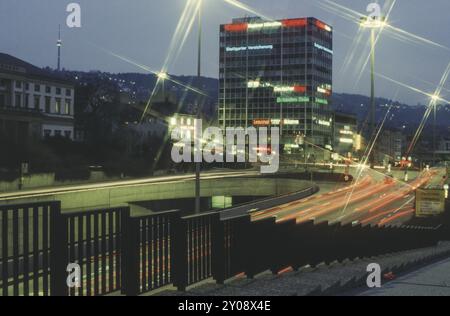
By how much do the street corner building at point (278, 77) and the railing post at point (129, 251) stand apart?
14928cm

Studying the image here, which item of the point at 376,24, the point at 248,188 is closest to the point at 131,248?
the point at 376,24

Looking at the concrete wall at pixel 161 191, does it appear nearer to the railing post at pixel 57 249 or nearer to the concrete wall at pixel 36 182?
the concrete wall at pixel 36 182

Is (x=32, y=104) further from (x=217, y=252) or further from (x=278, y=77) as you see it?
(x=278, y=77)

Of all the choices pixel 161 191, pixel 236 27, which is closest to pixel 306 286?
pixel 161 191

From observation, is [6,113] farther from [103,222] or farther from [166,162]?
[103,222]

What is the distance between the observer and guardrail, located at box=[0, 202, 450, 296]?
23.4 ft

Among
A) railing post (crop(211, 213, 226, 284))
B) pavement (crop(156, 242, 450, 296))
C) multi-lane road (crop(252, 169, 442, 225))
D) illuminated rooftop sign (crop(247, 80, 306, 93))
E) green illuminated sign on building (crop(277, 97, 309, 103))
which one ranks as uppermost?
illuminated rooftop sign (crop(247, 80, 306, 93))

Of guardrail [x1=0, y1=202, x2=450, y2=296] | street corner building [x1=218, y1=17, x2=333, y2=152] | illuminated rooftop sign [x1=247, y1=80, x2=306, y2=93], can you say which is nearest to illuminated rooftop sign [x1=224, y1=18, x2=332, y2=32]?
street corner building [x1=218, y1=17, x2=333, y2=152]

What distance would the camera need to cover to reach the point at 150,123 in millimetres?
109812

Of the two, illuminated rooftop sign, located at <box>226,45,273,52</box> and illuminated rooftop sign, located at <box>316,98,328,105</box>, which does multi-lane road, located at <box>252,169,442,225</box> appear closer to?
illuminated rooftop sign, located at <box>316,98,328,105</box>

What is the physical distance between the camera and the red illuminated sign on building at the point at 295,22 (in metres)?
159

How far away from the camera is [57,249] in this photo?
7332 mm

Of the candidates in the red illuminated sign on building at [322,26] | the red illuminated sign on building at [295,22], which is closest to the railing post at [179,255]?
the red illuminated sign on building at [295,22]
